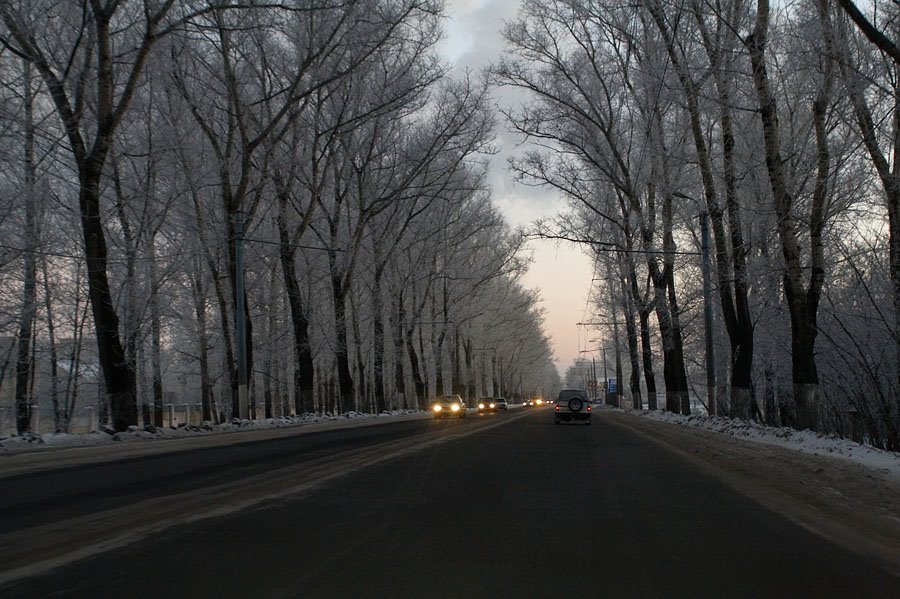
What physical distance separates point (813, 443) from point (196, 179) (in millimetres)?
28924

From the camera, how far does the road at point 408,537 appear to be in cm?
577

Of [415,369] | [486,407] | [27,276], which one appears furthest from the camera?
[486,407]

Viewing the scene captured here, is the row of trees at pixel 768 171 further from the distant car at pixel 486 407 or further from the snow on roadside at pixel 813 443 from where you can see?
the distant car at pixel 486 407

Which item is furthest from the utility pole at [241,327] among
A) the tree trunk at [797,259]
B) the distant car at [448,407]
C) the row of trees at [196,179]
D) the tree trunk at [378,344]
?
the tree trunk at [378,344]

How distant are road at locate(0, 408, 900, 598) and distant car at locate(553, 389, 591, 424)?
2063 centimetres

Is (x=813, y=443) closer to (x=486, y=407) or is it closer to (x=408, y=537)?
(x=408, y=537)


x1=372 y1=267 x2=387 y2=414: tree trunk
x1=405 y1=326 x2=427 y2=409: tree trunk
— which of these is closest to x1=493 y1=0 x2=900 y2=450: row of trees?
x1=372 y1=267 x2=387 y2=414: tree trunk

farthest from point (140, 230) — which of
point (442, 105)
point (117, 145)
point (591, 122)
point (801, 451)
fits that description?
point (801, 451)

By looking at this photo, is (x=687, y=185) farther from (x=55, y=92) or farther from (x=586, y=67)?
(x=55, y=92)

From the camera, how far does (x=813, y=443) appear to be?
63.1 feet

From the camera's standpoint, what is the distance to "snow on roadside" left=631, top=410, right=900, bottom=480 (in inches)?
591

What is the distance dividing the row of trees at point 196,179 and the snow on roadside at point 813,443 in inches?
707

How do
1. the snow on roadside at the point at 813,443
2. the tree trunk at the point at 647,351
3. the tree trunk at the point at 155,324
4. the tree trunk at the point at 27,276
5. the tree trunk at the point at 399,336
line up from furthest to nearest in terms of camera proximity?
the tree trunk at the point at 399,336, the tree trunk at the point at 647,351, the tree trunk at the point at 155,324, the tree trunk at the point at 27,276, the snow on roadside at the point at 813,443

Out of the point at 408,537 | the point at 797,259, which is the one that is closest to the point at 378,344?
the point at 797,259
